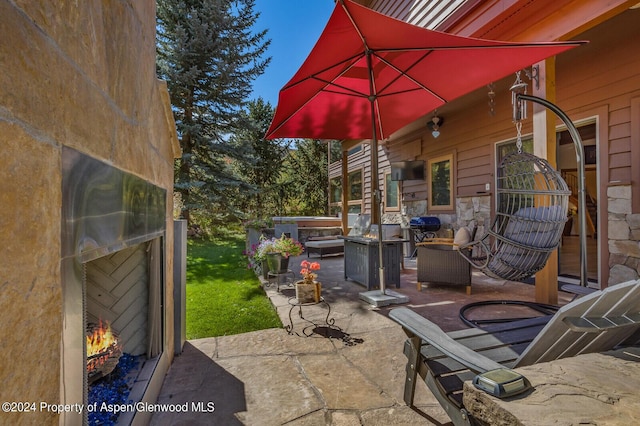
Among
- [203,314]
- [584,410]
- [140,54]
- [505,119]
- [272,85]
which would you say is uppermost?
[272,85]

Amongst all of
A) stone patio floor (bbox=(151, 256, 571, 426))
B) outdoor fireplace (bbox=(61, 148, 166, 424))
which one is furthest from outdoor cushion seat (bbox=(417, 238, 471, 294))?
outdoor fireplace (bbox=(61, 148, 166, 424))

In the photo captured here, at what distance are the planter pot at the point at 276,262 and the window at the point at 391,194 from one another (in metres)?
5.11

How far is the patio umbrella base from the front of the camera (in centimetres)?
342

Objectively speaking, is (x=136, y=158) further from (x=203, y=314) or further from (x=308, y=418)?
(x=203, y=314)

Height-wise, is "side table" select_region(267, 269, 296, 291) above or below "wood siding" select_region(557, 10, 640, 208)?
below

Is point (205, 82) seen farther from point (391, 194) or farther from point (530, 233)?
point (530, 233)

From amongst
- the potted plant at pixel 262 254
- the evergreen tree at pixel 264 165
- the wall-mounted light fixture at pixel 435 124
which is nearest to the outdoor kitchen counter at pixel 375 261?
the potted plant at pixel 262 254

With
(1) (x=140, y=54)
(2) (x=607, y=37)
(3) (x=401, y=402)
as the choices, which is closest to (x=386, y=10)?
(2) (x=607, y=37)

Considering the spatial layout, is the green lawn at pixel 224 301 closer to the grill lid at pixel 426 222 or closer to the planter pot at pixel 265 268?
the planter pot at pixel 265 268

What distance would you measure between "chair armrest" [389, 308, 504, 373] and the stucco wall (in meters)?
1.22

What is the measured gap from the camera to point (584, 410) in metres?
A: 0.75

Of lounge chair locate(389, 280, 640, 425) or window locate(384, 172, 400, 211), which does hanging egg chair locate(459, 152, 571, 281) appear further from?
window locate(384, 172, 400, 211)

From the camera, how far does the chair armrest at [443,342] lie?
1.12 metres

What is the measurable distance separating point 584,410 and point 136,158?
1.74m
